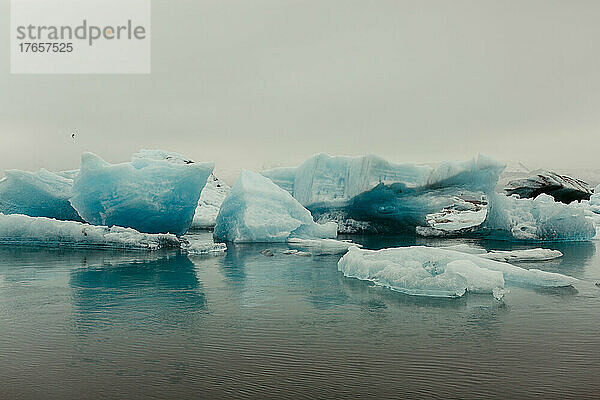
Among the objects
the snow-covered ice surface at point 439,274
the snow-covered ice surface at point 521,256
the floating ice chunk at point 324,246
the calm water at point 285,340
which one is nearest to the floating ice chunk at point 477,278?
the snow-covered ice surface at point 439,274

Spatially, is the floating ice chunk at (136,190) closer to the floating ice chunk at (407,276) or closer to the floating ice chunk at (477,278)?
the floating ice chunk at (407,276)

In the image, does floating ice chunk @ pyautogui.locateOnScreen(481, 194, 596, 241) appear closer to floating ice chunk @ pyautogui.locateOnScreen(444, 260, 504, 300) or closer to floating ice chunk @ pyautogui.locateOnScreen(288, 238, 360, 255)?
floating ice chunk @ pyautogui.locateOnScreen(288, 238, 360, 255)

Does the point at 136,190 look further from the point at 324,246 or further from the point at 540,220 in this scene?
the point at 540,220

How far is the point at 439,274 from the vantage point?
704cm

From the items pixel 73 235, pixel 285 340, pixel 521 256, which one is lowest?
pixel 285 340

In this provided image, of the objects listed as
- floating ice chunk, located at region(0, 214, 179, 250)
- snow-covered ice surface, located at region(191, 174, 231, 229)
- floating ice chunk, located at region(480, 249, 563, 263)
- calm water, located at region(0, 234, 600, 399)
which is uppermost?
snow-covered ice surface, located at region(191, 174, 231, 229)

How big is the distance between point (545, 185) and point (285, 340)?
18.6m

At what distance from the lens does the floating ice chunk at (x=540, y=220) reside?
15172mm

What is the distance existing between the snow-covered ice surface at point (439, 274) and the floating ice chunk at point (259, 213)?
6801 millimetres

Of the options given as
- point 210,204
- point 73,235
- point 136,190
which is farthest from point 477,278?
point 210,204

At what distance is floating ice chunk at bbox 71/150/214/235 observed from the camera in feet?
42.9

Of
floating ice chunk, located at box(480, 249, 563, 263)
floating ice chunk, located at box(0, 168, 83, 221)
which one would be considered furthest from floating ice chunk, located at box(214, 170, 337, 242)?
floating ice chunk, located at box(480, 249, 563, 263)

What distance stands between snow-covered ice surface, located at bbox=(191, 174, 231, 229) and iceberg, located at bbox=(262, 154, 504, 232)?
364 cm


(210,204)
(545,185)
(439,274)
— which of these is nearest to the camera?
(439,274)
